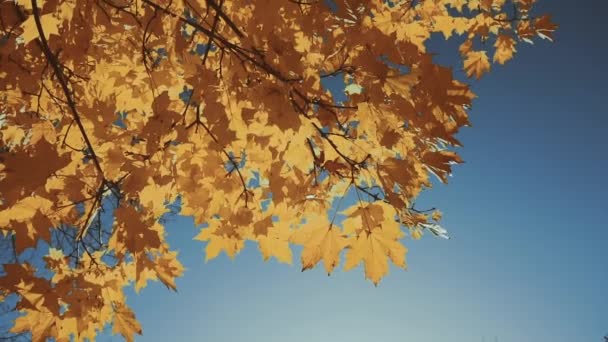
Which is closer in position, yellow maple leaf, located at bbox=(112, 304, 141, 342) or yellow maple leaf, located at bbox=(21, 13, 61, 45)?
yellow maple leaf, located at bbox=(21, 13, 61, 45)

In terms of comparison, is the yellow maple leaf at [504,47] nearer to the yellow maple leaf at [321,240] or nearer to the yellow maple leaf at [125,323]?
the yellow maple leaf at [321,240]

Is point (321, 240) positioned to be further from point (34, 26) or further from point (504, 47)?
point (504, 47)

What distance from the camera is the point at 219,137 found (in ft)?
5.90

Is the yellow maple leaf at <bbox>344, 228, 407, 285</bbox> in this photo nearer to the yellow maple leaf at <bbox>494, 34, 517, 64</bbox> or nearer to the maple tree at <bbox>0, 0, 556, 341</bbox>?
the maple tree at <bbox>0, 0, 556, 341</bbox>

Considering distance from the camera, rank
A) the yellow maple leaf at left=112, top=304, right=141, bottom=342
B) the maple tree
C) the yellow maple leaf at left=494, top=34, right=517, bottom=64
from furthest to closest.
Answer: the yellow maple leaf at left=494, top=34, right=517, bottom=64 → the yellow maple leaf at left=112, top=304, right=141, bottom=342 → the maple tree

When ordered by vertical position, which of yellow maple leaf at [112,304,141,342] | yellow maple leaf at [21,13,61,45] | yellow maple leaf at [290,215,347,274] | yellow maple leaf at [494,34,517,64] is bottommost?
yellow maple leaf at [290,215,347,274]

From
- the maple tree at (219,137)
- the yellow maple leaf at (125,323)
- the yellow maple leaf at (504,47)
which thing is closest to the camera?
the maple tree at (219,137)

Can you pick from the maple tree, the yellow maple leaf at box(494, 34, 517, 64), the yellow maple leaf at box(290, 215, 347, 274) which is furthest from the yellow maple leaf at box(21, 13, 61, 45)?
the yellow maple leaf at box(494, 34, 517, 64)

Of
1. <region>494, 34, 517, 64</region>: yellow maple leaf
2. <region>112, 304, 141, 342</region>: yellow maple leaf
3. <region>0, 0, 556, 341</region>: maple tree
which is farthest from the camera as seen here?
<region>494, 34, 517, 64</region>: yellow maple leaf

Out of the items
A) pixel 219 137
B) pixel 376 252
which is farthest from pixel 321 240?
pixel 219 137

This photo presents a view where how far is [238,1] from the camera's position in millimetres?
2277

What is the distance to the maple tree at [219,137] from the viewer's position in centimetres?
147

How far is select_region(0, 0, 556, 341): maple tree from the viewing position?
147cm

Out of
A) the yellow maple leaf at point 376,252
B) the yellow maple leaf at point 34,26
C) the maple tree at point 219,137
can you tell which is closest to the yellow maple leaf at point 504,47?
the maple tree at point 219,137
